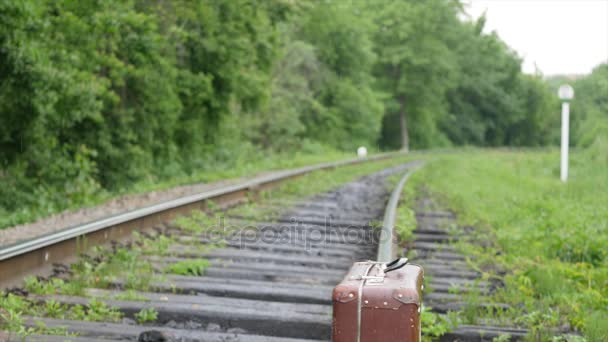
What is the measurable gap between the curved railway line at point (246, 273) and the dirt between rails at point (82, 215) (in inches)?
23.8

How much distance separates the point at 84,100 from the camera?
11.5 metres

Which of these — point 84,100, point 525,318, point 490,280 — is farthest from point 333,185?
point 525,318

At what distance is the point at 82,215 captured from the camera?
861 cm

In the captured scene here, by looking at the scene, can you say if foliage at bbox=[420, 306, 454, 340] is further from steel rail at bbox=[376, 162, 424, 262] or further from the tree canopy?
the tree canopy

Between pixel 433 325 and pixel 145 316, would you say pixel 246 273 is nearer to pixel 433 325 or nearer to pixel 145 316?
pixel 145 316

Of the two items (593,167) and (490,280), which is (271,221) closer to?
(490,280)

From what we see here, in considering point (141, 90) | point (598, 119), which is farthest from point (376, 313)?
point (598, 119)

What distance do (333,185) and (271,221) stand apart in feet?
17.7

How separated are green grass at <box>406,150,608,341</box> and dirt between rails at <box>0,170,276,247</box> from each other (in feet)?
12.8

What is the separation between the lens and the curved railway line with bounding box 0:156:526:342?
400 centimetres

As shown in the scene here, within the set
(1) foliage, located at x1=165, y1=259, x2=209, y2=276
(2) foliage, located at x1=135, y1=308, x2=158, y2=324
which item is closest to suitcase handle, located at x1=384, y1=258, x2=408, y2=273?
(2) foliage, located at x1=135, y1=308, x2=158, y2=324

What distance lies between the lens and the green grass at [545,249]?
4.57m

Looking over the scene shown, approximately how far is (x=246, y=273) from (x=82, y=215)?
4011 millimetres

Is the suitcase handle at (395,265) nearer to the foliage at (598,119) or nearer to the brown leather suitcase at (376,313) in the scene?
the brown leather suitcase at (376,313)
